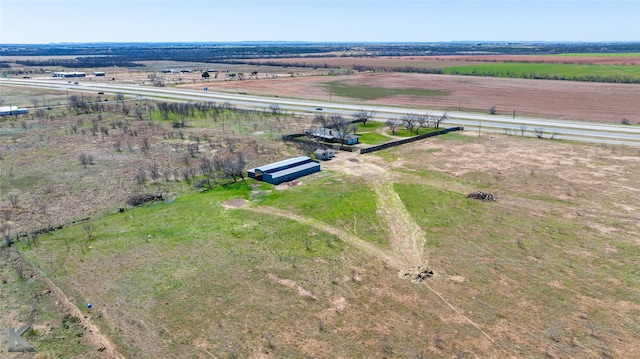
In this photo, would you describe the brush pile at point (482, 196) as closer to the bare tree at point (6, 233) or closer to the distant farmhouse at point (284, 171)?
the distant farmhouse at point (284, 171)

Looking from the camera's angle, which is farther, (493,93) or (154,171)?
(493,93)

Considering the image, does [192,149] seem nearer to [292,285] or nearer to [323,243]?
[323,243]

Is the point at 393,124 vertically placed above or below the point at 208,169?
above

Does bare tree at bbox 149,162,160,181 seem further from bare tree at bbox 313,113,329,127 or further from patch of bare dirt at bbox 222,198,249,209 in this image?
bare tree at bbox 313,113,329,127

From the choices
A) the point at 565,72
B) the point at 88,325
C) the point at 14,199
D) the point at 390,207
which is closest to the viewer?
the point at 88,325

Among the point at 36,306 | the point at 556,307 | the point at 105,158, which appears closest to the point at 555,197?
the point at 556,307

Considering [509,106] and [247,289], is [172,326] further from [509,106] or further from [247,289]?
[509,106]

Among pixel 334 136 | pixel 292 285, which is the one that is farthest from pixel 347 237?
pixel 334 136
